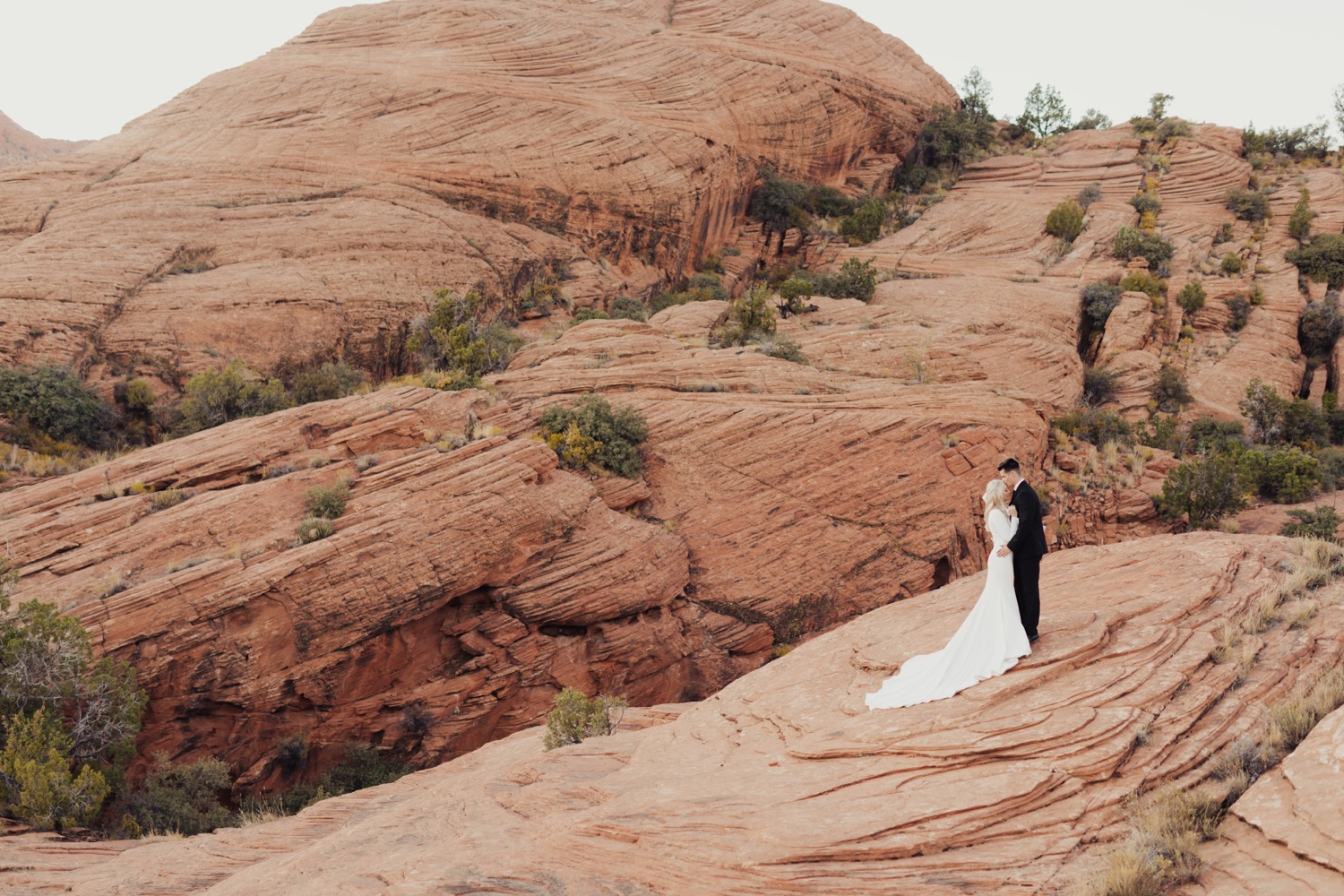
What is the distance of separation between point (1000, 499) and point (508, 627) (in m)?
9.91

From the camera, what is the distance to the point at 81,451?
20.3m

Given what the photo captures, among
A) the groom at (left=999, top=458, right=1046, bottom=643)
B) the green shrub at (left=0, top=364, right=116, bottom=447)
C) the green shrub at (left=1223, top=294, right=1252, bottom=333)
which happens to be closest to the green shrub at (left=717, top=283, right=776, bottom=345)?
the green shrub at (left=0, top=364, right=116, bottom=447)

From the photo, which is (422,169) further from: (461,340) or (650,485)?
(650,485)

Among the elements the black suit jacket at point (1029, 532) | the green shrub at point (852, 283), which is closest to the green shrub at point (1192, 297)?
the green shrub at point (852, 283)

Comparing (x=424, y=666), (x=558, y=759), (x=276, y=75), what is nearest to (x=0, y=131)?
(x=276, y=75)

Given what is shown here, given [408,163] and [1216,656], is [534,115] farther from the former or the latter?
[1216,656]

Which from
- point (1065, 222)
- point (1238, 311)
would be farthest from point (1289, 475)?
point (1065, 222)

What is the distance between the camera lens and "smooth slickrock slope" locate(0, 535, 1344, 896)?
6871mm

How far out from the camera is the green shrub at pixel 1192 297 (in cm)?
3105

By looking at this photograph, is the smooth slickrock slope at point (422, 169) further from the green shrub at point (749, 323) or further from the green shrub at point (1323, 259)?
the green shrub at point (1323, 259)

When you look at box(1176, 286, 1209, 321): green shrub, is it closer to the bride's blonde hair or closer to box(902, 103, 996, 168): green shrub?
box(902, 103, 996, 168): green shrub

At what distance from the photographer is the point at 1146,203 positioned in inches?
1491

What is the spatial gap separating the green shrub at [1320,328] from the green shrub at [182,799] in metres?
34.6

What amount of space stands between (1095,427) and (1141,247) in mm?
12148
